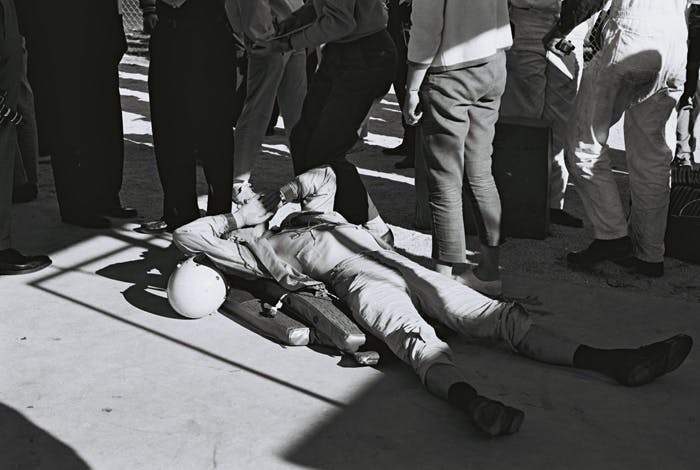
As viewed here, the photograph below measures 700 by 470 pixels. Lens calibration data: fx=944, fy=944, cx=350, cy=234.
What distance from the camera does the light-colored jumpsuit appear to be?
13.2 feet

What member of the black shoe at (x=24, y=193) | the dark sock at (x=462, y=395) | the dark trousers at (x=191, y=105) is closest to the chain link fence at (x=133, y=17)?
the black shoe at (x=24, y=193)

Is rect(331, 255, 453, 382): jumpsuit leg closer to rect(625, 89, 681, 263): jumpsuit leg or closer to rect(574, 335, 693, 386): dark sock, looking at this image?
rect(574, 335, 693, 386): dark sock

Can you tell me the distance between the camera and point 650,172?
208 inches

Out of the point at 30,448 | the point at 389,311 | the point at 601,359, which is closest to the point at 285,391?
the point at 389,311

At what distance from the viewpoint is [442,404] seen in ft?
12.4

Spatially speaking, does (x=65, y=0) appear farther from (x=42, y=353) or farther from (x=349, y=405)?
(x=349, y=405)

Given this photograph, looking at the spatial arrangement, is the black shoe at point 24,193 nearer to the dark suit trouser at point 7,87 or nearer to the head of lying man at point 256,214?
the dark suit trouser at point 7,87

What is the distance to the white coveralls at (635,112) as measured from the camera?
5066 millimetres

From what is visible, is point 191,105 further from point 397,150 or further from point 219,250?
point 397,150

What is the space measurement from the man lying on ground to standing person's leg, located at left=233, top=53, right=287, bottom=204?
184 cm

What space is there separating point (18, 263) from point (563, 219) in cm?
349

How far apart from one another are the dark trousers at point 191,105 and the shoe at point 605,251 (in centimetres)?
224

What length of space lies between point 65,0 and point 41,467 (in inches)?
143

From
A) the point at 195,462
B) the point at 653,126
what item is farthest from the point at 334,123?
the point at 195,462
